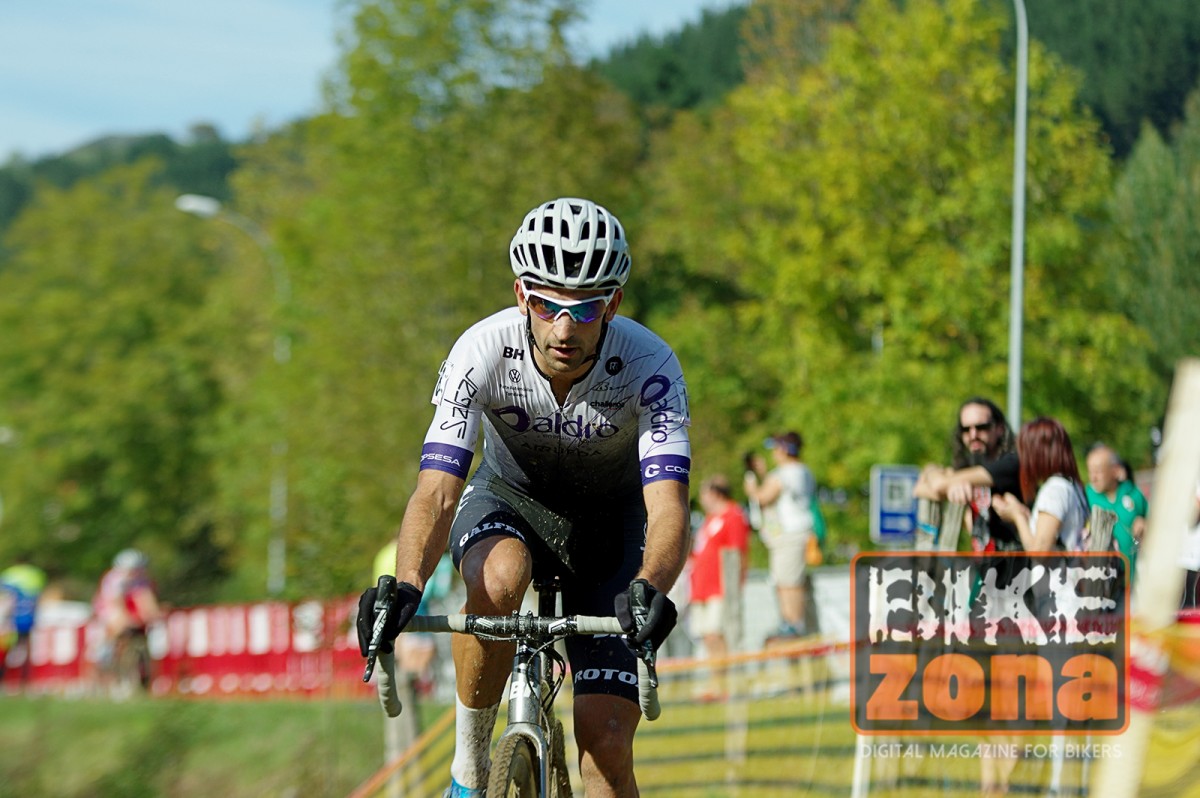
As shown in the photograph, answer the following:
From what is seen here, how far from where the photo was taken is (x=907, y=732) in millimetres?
Result: 6938

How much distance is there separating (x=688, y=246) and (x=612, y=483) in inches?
1641

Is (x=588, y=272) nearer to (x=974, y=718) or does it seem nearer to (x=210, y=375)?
(x=974, y=718)

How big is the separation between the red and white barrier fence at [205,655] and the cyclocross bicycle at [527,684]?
1505cm

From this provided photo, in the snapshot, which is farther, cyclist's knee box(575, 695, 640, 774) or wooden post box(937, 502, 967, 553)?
wooden post box(937, 502, 967, 553)

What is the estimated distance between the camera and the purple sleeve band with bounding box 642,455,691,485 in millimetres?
4914

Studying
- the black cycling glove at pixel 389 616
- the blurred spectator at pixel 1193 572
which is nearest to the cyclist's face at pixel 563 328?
the black cycling glove at pixel 389 616

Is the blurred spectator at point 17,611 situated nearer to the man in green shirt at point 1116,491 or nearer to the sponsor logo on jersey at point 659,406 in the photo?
the man in green shirt at point 1116,491

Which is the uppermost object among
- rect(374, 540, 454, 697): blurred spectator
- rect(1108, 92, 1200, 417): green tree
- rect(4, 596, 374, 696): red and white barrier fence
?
rect(1108, 92, 1200, 417): green tree

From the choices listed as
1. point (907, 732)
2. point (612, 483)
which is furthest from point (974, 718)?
point (612, 483)

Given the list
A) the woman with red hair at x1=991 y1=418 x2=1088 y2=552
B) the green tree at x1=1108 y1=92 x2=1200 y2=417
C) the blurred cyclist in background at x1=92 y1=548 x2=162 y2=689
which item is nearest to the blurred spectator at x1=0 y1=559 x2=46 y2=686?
the blurred cyclist in background at x1=92 y1=548 x2=162 y2=689

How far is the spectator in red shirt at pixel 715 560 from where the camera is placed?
12.3 m

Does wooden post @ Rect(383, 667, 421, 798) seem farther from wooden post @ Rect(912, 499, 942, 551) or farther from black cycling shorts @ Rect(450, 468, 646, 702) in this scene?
black cycling shorts @ Rect(450, 468, 646, 702)

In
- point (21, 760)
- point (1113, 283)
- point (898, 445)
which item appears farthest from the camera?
point (898, 445)

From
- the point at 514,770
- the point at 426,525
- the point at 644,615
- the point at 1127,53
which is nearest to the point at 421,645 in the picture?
the point at 426,525
